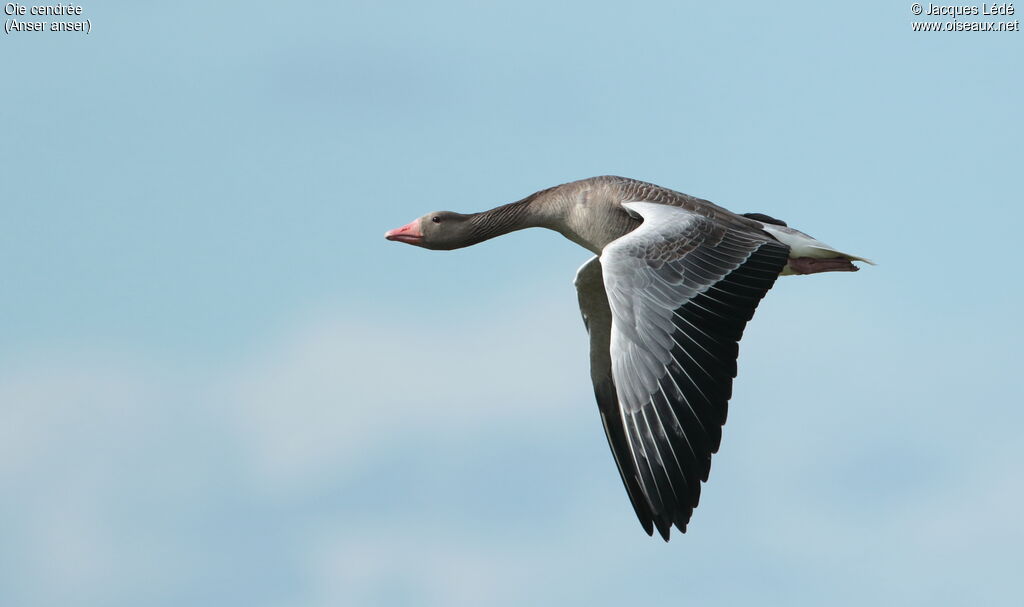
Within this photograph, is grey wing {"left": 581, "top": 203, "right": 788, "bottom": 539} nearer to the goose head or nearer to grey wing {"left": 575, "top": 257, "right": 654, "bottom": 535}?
grey wing {"left": 575, "top": 257, "right": 654, "bottom": 535}

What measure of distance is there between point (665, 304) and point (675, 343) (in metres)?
0.42

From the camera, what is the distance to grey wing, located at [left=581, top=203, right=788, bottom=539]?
11.4m

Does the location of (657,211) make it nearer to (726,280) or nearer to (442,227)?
(726,280)

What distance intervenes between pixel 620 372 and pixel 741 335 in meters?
1.15

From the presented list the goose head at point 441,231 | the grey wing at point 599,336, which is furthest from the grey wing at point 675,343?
the goose head at point 441,231

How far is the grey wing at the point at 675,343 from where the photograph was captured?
1140 centimetres

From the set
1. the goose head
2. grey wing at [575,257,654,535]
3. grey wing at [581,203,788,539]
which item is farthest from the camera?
the goose head

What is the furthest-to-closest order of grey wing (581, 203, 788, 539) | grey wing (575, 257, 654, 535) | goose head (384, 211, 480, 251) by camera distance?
1. goose head (384, 211, 480, 251)
2. grey wing (575, 257, 654, 535)
3. grey wing (581, 203, 788, 539)

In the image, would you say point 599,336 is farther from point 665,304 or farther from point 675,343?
point 675,343

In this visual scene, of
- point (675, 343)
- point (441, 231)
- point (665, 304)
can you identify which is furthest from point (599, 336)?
point (675, 343)

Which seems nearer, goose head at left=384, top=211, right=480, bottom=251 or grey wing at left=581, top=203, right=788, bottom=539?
grey wing at left=581, top=203, right=788, bottom=539

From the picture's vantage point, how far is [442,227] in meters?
15.5

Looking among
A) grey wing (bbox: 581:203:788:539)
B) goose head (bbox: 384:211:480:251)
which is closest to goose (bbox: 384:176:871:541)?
grey wing (bbox: 581:203:788:539)

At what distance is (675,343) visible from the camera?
1181cm
